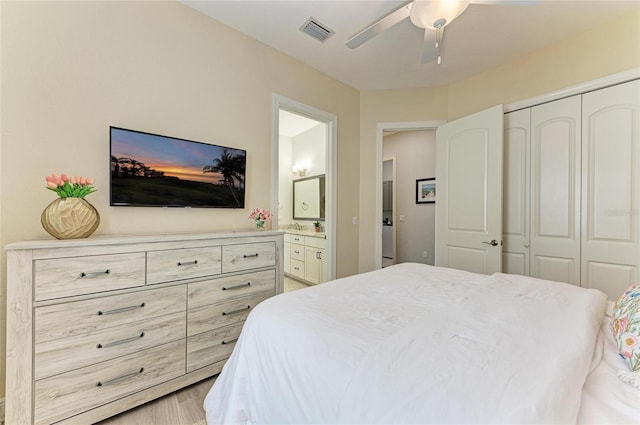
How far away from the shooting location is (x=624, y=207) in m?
2.10

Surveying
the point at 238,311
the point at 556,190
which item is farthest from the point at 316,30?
the point at 556,190

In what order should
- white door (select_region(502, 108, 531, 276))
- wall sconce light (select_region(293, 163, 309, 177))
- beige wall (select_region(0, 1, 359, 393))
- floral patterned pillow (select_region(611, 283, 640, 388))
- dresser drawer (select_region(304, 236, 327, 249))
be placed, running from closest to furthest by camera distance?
floral patterned pillow (select_region(611, 283, 640, 388)) → beige wall (select_region(0, 1, 359, 393)) → white door (select_region(502, 108, 531, 276)) → dresser drawer (select_region(304, 236, 327, 249)) → wall sconce light (select_region(293, 163, 309, 177))

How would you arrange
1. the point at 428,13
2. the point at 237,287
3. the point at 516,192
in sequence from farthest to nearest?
the point at 516,192 < the point at 237,287 < the point at 428,13

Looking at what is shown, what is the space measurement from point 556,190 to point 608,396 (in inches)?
93.8

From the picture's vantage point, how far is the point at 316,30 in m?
2.27

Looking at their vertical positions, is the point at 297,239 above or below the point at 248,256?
below

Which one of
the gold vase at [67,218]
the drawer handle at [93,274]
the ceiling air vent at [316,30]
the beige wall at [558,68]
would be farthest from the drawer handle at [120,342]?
the beige wall at [558,68]

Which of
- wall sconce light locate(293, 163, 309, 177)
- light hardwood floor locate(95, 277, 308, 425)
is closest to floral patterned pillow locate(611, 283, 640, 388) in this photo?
light hardwood floor locate(95, 277, 308, 425)

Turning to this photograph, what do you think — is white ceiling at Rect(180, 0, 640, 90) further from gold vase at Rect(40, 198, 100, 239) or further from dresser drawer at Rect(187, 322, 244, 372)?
dresser drawer at Rect(187, 322, 244, 372)

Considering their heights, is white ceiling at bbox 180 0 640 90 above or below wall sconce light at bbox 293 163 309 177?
above

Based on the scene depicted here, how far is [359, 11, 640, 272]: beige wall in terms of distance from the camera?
2156 millimetres

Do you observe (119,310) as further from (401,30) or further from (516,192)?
(516,192)

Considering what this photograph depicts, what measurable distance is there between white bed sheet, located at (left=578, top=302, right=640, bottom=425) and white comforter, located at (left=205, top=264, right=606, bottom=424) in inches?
1.5

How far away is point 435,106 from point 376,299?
289 centimetres
